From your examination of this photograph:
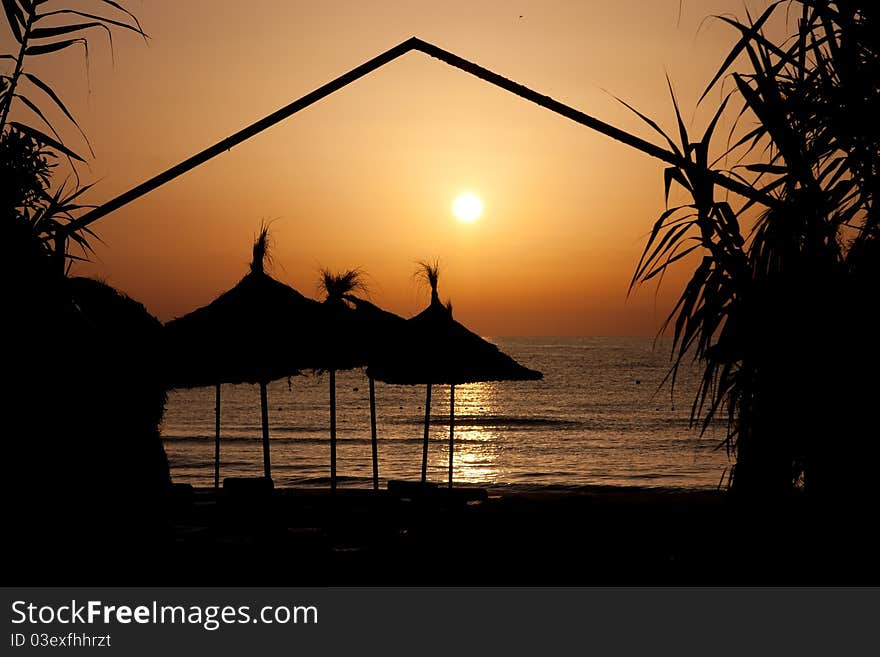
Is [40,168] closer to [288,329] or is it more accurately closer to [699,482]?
[288,329]

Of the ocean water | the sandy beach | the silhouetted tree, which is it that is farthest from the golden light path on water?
the silhouetted tree

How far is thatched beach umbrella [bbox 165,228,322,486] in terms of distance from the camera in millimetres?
10375

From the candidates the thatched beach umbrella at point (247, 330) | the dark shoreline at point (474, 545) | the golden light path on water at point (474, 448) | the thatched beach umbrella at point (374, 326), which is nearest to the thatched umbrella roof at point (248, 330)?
the thatched beach umbrella at point (247, 330)

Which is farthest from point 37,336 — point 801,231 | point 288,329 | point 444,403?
point 444,403

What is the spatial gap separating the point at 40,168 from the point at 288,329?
234 inches

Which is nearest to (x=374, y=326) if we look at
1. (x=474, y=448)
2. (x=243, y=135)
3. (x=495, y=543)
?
(x=495, y=543)

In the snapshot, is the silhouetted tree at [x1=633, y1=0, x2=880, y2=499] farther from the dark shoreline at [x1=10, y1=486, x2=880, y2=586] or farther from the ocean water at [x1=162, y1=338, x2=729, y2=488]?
the ocean water at [x1=162, y1=338, x2=729, y2=488]

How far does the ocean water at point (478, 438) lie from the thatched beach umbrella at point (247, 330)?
6.97m

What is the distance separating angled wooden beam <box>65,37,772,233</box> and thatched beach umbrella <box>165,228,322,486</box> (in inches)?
272

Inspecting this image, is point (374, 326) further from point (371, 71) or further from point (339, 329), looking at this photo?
point (371, 71)

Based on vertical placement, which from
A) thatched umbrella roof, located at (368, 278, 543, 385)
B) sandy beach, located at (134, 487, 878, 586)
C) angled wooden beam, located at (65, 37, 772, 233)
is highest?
angled wooden beam, located at (65, 37, 772, 233)

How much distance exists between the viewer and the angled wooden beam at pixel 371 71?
3471mm

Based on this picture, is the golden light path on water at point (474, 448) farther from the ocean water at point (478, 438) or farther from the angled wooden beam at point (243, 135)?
the angled wooden beam at point (243, 135)

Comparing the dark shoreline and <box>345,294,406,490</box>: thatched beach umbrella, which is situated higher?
<box>345,294,406,490</box>: thatched beach umbrella
